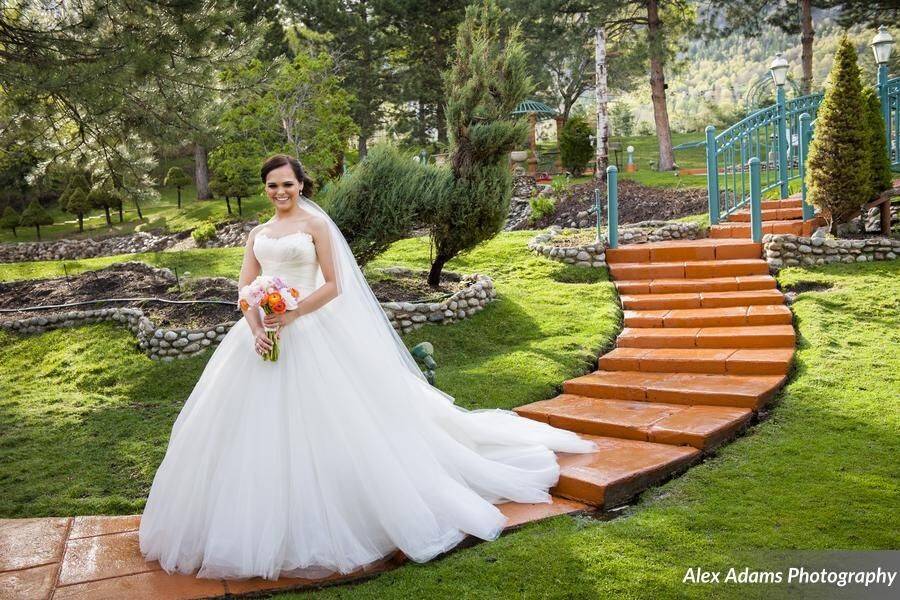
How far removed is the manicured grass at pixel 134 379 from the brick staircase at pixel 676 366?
1.29ft

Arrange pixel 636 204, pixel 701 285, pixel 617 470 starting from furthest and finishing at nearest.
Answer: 1. pixel 636 204
2. pixel 701 285
3. pixel 617 470

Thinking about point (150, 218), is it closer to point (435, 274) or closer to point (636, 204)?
point (636, 204)

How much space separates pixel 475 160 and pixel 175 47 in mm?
3663

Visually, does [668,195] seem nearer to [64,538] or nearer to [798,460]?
[798,460]

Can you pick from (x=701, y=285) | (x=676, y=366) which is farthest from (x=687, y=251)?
(x=676, y=366)

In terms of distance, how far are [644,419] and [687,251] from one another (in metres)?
4.65

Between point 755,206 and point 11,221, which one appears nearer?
point 755,206

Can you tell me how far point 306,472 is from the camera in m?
3.81

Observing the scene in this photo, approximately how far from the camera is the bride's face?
4.41 meters

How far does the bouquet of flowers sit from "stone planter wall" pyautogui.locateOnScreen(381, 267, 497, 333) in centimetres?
458

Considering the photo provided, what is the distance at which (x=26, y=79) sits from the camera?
21.8ft

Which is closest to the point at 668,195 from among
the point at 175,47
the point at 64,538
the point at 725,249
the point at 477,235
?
the point at 725,249

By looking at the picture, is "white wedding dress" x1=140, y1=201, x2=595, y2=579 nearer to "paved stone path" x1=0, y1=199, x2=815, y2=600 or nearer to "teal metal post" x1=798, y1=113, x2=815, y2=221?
"paved stone path" x1=0, y1=199, x2=815, y2=600

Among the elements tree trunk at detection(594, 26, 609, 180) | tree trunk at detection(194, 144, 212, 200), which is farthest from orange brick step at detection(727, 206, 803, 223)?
tree trunk at detection(194, 144, 212, 200)
